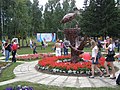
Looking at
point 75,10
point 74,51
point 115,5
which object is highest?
point 115,5

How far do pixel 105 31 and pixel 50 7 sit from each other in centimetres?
3302

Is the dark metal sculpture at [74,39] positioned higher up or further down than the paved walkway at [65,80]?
higher up

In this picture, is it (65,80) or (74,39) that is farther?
(74,39)

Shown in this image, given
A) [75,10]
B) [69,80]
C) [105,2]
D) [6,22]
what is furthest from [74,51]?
[6,22]

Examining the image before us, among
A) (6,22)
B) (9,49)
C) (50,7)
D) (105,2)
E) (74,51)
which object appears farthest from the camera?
(50,7)

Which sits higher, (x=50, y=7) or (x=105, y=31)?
(x=50, y=7)

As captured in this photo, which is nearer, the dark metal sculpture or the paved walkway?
the paved walkway

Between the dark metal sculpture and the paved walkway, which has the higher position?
the dark metal sculpture

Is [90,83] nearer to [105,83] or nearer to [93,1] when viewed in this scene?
[105,83]

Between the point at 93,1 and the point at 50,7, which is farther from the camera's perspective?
the point at 50,7

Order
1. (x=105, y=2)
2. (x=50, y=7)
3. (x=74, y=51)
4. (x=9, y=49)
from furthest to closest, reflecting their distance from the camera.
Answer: (x=50, y=7) → (x=105, y=2) → (x=9, y=49) → (x=74, y=51)

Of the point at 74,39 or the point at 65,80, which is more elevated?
the point at 74,39

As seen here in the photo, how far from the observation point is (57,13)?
61562mm

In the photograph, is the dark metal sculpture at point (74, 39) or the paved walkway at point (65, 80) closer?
the paved walkway at point (65, 80)
